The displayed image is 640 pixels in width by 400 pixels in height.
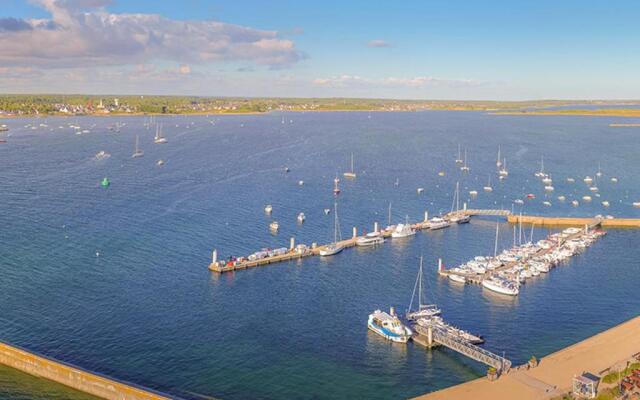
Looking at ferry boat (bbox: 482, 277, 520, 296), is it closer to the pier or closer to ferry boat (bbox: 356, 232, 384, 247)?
the pier

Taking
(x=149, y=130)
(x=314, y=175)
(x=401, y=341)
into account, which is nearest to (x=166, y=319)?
(x=401, y=341)

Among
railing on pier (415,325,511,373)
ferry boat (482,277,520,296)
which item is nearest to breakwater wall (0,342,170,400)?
railing on pier (415,325,511,373)

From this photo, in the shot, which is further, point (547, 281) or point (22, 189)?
point (22, 189)

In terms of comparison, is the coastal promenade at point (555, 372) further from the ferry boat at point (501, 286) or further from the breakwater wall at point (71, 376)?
the breakwater wall at point (71, 376)

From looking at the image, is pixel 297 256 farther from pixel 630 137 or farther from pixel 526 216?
pixel 630 137

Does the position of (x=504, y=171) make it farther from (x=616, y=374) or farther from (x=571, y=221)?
(x=616, y=374)

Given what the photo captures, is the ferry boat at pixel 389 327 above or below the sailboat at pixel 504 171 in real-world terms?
below

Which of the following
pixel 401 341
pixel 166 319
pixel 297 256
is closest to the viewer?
pixel 401 341

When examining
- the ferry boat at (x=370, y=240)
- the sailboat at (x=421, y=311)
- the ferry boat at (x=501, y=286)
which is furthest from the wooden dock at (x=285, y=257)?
the ferry boat at (x=501, y=286)
